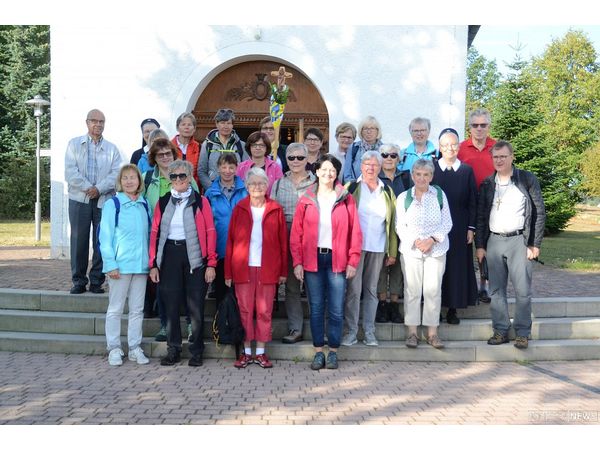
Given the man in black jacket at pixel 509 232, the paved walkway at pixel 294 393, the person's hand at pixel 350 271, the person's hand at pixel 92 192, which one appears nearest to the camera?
the paved walkway at pixel 294 393

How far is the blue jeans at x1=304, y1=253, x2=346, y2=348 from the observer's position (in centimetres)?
601

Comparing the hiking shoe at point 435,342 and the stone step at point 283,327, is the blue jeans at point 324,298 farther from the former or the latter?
the hiking shoe at point 435,342

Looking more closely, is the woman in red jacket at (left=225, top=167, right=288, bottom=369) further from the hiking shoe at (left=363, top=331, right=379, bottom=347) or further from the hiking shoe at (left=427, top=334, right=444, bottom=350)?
the hiking shoe at (left=427, top=334, right=444, bottom=350)

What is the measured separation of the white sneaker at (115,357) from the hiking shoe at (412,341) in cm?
294

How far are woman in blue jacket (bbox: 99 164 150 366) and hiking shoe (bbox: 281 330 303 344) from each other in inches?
55.9

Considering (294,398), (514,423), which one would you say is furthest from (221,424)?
(514,423)

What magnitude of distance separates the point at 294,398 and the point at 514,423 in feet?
5.75

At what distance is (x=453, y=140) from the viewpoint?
644 centimetres

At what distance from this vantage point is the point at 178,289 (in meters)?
6.05

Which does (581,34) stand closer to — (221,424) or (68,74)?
(68,74)

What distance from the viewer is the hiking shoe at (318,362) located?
19.9 ft

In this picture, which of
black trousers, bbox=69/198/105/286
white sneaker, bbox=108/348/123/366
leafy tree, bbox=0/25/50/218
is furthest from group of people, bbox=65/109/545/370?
leafy tree, bbox=0/25/50/218

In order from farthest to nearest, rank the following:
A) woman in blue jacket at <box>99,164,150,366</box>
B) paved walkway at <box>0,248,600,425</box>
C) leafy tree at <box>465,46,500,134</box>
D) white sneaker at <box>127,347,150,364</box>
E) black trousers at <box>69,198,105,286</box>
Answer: leafy tree at <box>465,46,500,134</box> < black trousers at <box>69,198,105,286</box> < white sneaker at <box>127,347,150,364</box> < woman in blue jacket at <box>99,164,150,366</box> < paved walkway at <box>0,248,600,425</box>

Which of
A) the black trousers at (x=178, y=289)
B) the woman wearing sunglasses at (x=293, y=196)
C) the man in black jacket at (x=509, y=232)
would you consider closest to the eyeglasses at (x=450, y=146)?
the man in black jacket at (x=509, y=232)
